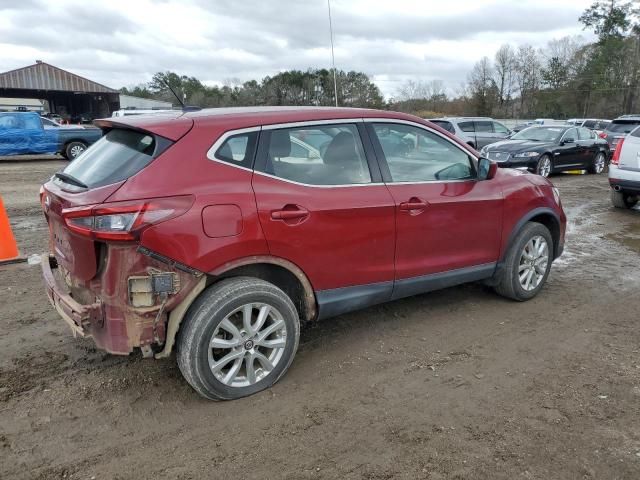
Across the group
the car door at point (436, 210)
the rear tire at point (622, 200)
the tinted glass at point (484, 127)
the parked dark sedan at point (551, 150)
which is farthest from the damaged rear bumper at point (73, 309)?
the tinted glass at point (484, 127)

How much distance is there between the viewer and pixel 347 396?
10.9 feet

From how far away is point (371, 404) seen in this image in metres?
3.22

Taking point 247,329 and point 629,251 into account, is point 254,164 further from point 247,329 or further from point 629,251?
point 629,251

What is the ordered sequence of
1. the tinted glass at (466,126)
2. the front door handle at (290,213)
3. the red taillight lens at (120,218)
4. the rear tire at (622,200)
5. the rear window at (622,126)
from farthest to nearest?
the rear window at (622,126) → the tinted glass at (466,126) → the rear tire at (622,200) → the front door handle at (290,213) → the red taillight lens at (120,218)

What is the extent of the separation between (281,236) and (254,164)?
490mm

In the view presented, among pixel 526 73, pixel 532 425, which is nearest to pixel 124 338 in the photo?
pixel 532 425

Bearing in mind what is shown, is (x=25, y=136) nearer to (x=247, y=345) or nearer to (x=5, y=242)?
(x=5, y=242)

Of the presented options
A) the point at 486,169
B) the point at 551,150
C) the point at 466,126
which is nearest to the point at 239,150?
the point at 486,169

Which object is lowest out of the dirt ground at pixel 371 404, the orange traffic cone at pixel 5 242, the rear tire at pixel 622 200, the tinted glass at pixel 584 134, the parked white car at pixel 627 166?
the dirt ground at pixel 371 404

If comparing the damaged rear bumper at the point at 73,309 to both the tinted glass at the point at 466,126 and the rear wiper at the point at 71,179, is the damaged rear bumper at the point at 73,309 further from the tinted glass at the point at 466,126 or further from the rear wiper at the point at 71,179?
the tinted glass at the point at 466,126

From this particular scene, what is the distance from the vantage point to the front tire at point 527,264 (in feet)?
15.5

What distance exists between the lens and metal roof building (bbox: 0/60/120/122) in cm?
4444

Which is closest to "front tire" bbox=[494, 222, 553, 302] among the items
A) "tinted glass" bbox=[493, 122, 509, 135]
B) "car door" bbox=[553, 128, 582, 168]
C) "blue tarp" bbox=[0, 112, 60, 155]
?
"car door" bbox=[553, 128, 582, 168]

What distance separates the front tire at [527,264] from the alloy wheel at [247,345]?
2423 mm
